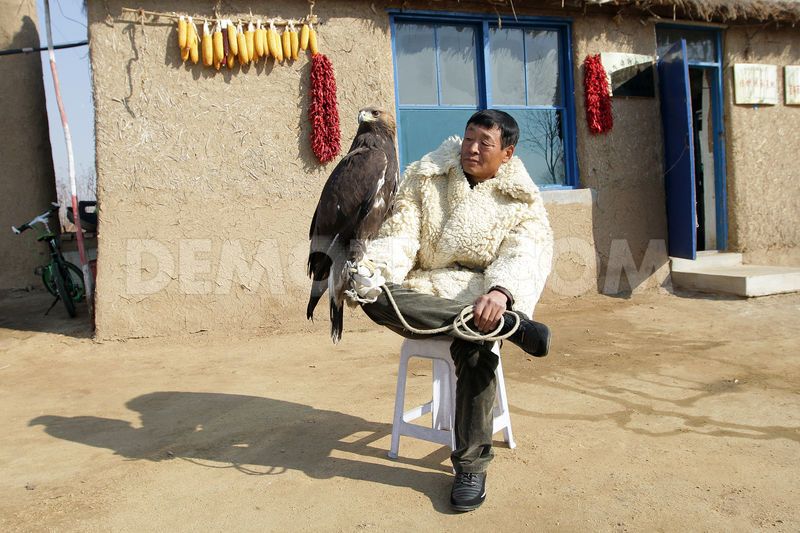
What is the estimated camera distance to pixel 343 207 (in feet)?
9.31

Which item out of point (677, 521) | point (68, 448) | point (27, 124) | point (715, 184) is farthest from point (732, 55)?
point (27, 124)

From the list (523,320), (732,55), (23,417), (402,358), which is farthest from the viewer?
(732,55)

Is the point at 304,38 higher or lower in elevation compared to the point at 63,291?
higher

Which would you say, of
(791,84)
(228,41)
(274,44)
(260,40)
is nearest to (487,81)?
(274,44)

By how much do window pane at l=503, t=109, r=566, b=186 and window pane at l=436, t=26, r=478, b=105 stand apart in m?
0.56

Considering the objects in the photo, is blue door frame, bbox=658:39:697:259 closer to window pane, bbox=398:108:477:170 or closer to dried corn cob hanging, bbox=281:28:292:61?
window pane, bbox=398:108:477:170

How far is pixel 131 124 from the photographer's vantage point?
16.1 feet

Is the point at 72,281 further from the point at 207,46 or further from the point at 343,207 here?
the point at 343,207

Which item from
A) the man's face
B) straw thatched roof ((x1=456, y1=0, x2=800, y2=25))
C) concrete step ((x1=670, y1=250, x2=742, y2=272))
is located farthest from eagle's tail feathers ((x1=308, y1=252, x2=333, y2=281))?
concrete step ((x1=670, y1=250, x2=742, y2=272))

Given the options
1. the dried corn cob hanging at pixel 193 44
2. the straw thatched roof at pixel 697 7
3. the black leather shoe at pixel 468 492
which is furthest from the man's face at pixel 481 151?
the straw thatched roof at pixel 697 7

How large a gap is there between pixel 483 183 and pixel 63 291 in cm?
494

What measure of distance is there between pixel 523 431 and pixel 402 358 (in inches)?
29.8

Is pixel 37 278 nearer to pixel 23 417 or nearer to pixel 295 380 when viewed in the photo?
pixel 23 417

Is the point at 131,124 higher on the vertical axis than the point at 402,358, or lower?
higher
